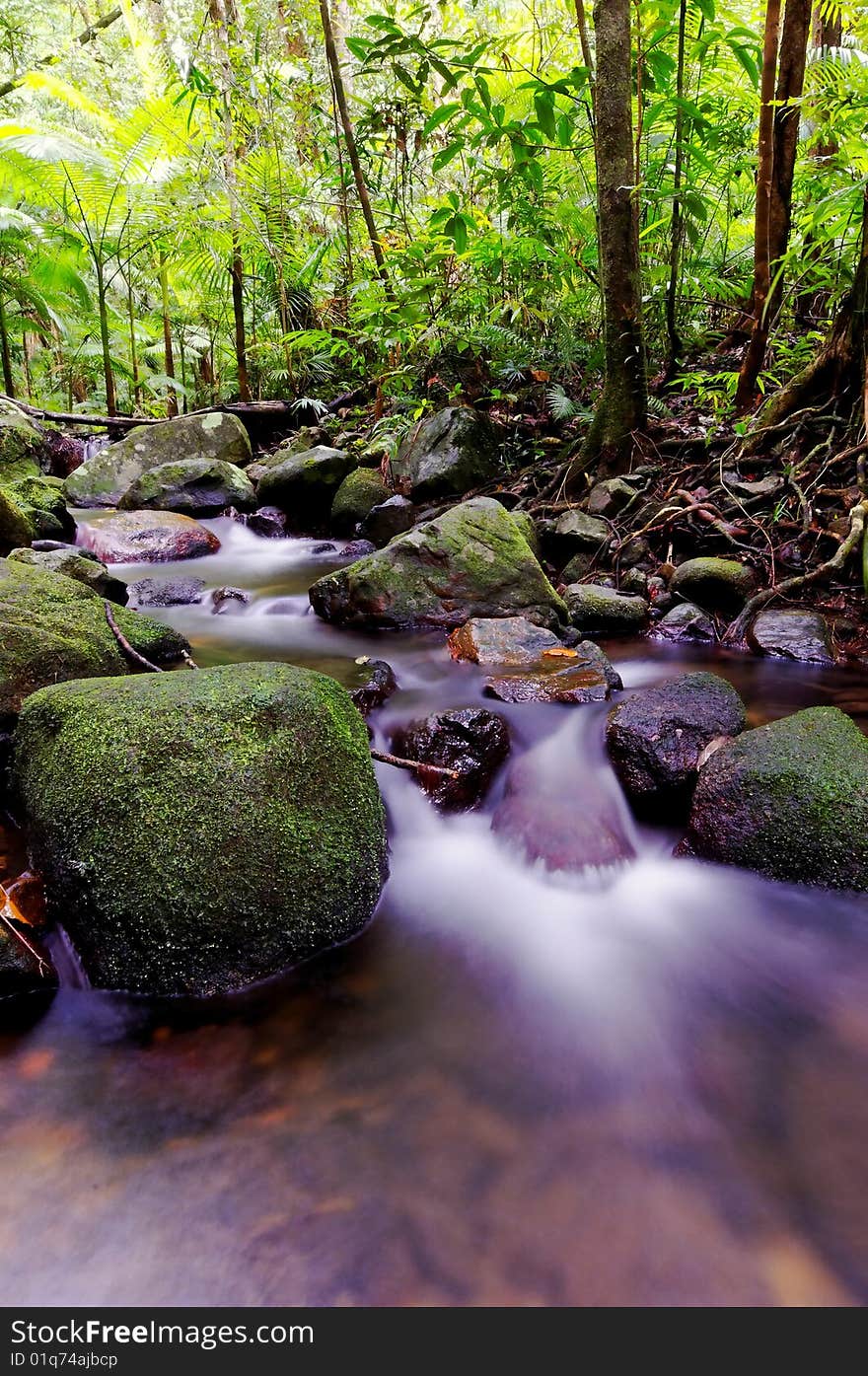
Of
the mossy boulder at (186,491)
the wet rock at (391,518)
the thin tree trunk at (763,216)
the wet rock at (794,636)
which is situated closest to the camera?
the wet rock at (794,636)

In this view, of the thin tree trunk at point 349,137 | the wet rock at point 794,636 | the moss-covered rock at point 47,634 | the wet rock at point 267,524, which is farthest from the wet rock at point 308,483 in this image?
the wet rock at point 794,636

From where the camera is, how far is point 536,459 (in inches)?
286

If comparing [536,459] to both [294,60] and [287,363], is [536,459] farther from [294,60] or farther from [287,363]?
[294,60]

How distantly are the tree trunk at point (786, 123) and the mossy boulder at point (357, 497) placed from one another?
3934 mm

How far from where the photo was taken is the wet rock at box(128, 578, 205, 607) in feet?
19.2

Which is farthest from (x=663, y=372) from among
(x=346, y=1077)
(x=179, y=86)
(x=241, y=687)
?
(x=179, y=86)

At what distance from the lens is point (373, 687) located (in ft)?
12.5

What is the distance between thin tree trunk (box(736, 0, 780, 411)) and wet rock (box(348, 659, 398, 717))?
12.3 feet

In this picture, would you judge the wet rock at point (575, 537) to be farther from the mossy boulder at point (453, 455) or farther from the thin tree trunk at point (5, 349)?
the thin tree trunk at point (5, 349)

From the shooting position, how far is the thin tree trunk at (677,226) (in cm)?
515

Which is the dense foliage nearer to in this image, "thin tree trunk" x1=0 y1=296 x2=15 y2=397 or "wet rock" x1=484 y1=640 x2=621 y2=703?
"thin tree trunk" x1=0 y1=296 x2=15 y2=397

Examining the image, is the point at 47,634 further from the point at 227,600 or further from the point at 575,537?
the point at 575,537

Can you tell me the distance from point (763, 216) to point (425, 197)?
536cm

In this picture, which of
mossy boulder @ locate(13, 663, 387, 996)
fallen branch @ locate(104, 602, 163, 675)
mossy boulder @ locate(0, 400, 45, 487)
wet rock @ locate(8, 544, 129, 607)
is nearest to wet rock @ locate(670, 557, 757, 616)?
mossy boulder @ locate(13, 663, 387, 996)
